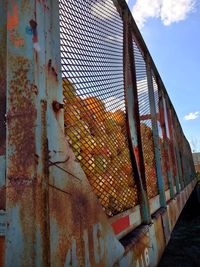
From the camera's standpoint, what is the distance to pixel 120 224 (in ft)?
4.50

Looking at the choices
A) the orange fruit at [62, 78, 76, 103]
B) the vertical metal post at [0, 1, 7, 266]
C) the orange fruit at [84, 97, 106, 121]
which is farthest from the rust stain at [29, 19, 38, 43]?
the orange fruit at [84, 97, 106, 121]

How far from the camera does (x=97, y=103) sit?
52.1 inches

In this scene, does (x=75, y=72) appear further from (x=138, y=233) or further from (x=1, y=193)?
(x=138, y=233)

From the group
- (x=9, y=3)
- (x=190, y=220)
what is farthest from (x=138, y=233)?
(x=190, y=220)

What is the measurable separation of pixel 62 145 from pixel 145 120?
173 cm

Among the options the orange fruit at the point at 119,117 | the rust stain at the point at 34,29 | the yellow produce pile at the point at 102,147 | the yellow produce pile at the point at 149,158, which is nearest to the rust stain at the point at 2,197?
the yellow produce pile at the point at 102,147

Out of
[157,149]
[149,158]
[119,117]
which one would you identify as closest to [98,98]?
[119,117]

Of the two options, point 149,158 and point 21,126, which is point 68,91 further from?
point 149,158

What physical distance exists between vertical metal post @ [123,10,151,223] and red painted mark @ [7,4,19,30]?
107 centimetres

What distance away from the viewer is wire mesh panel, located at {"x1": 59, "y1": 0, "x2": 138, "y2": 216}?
106cm

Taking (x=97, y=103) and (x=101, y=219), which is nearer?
(x=101, y=219)

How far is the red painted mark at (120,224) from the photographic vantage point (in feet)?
4.24

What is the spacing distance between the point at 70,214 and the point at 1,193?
0.21 metres

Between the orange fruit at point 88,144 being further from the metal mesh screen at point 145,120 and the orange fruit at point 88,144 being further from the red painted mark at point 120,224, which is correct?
the metal mesh screen at point 145,120
